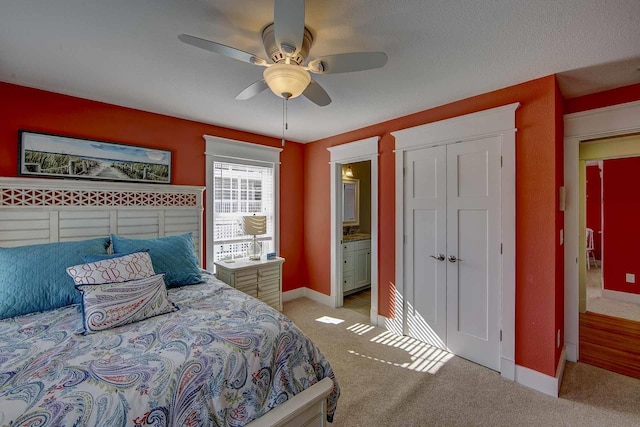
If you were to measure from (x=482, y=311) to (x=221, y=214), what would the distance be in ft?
9.98

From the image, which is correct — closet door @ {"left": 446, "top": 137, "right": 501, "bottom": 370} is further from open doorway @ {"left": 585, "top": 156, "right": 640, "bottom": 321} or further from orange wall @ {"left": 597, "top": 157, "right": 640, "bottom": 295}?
orange wall @ {"left": 597, "top": 157, "right": 640, "bottom": 295}

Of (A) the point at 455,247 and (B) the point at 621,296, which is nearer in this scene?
(A) the point at 455,247

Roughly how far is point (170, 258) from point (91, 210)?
998 millimetres

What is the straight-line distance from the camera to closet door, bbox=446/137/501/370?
241cm

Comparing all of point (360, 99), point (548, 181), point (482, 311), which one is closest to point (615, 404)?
point (482, 311)

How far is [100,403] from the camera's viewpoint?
0.97m

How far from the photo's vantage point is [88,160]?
2.57 meters

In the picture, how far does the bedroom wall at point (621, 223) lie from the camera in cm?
392

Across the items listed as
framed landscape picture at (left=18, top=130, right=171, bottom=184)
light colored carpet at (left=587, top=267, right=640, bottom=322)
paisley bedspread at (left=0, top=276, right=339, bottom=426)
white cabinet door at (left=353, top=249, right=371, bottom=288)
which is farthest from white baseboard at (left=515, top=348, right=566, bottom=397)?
framed landscape picture at (left=18, top=130, right=171, bottom=184)

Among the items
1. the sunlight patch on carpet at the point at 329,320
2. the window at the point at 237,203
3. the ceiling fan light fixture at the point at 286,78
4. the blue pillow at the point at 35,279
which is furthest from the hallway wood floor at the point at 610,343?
the blue pillow at the point at 35,279

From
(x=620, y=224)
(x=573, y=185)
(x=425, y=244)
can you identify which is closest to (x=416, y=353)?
(x=425, y=244)

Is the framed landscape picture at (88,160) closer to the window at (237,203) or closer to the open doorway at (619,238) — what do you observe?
the window at (237,203)

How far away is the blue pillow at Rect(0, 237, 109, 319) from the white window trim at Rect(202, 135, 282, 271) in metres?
1.45

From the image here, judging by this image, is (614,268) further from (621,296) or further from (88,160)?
(88,160)
